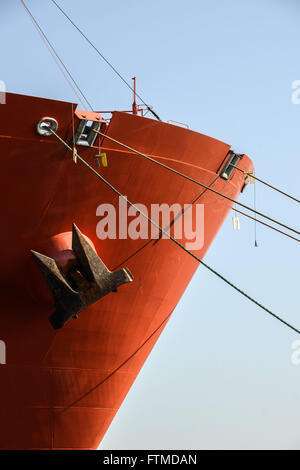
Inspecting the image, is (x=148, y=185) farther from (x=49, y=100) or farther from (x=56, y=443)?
(x=56, y=443)

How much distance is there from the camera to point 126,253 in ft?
38.4

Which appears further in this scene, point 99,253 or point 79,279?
point 99,253

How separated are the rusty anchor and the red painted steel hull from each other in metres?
0.40

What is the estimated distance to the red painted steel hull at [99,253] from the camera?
10.4 m

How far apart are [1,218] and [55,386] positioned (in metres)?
3.03

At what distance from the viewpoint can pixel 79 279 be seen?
34.9 feet

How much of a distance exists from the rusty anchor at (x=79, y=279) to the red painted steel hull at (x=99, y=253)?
15.8 inches

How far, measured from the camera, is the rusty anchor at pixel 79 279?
34.2ft

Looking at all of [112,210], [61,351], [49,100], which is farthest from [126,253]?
[49,100]

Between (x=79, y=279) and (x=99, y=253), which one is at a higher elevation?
(x=99, y=253)

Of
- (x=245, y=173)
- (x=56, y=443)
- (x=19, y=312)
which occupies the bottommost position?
(x=56, y=443)

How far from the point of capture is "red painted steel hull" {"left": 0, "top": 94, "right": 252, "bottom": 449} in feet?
34.0

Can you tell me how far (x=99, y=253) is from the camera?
11.4 m

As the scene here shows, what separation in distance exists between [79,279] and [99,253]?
2.74 ft
